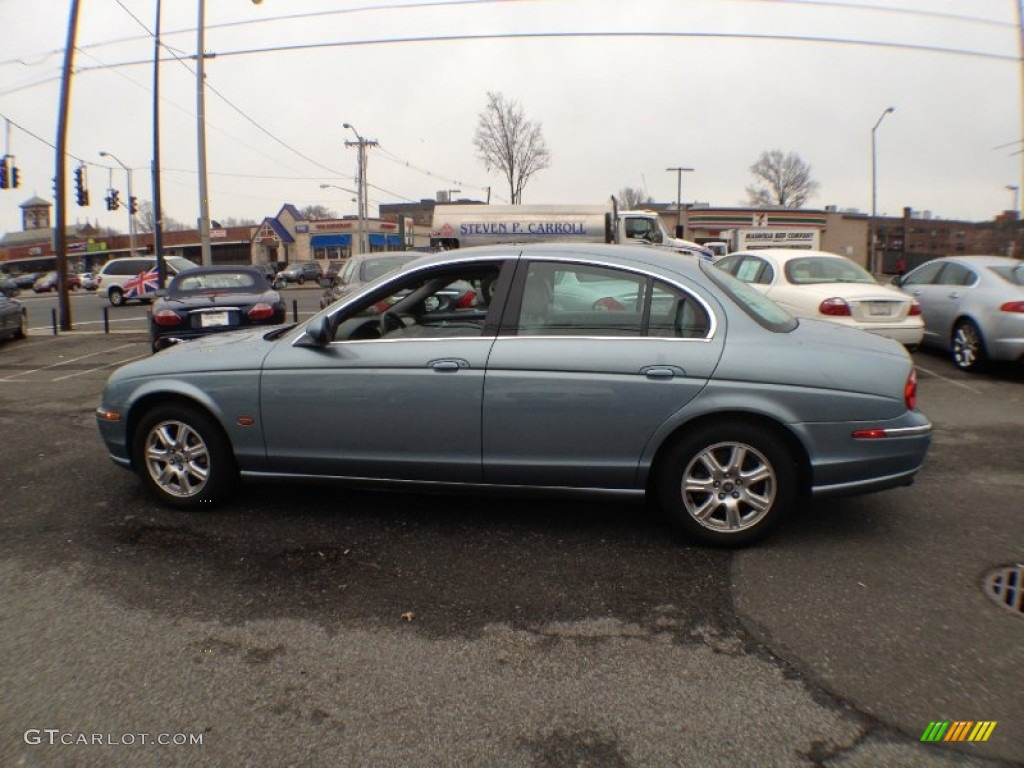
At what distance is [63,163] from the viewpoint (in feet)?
58.6

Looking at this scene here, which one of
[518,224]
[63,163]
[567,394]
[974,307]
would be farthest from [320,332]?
[63,163]

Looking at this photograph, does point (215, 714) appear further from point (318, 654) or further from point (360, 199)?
point (360, 199)

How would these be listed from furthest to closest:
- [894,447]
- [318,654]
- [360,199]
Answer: [360,199] → [894,447] → [318,654]

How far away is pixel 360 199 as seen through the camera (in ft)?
156

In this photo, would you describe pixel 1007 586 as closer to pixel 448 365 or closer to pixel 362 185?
A: pixel 448 365

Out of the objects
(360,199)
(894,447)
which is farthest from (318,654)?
(360,199)

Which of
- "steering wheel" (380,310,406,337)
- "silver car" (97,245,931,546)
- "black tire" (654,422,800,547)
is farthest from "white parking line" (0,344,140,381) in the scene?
"black tire" (654,422,800,547)

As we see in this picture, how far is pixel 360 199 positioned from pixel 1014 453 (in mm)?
45531

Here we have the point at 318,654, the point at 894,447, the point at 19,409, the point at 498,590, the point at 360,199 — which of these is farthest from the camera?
the point at 360,199

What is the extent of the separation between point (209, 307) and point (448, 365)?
6.23 metres

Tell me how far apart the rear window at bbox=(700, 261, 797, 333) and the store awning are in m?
66.4

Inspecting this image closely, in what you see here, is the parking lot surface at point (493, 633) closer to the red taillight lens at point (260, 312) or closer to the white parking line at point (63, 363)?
the red taillight lens at point (260, 312)

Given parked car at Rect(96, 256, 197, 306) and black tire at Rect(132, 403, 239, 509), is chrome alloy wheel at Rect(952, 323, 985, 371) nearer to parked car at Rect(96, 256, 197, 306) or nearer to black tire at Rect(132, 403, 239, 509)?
black tire at Rect(132, 403, 239, 509)

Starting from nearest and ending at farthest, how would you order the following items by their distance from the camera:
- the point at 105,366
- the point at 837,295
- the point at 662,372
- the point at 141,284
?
the point at 662,372 → the point at 837,295 → the point at 105,366 → the point at 141,284
